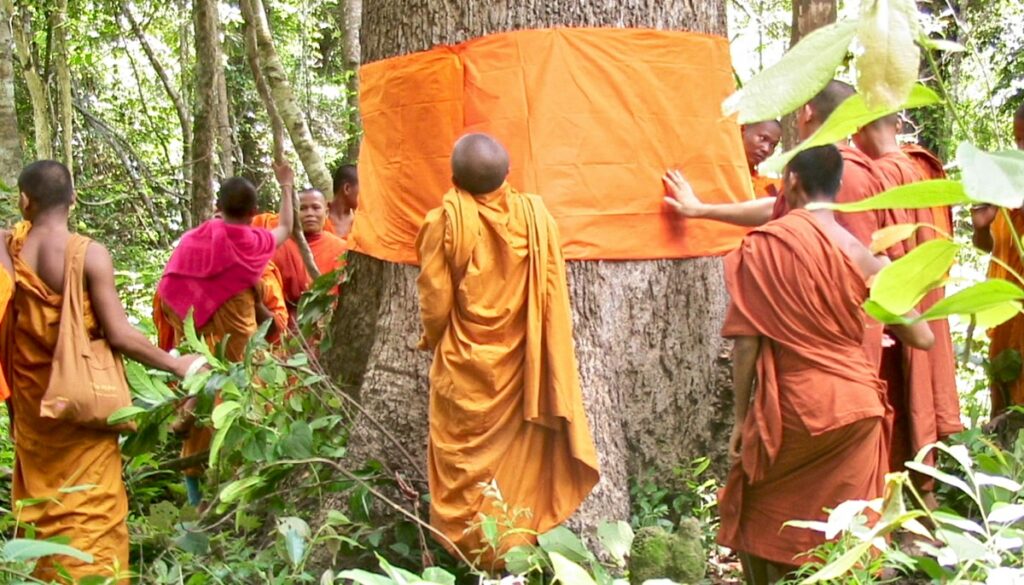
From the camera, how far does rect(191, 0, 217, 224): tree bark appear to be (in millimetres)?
10516

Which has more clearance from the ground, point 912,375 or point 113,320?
point 113,320

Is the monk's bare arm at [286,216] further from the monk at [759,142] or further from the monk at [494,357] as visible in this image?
the monk at [494,357]

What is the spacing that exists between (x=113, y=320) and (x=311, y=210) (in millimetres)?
3364

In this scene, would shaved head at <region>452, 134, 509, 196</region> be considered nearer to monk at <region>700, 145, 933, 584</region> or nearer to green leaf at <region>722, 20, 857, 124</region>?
monk at <region>700, 145, 933, 584</region>

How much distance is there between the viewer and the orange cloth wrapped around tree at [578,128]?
4.74 metres

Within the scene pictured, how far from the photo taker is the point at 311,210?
321 inches

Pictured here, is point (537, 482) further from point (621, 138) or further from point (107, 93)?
point (107, 93)

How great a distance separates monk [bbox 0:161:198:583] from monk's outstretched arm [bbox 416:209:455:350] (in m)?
1.15

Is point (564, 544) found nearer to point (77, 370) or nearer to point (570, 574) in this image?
point (77, 370)

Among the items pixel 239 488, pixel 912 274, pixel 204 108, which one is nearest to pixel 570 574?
pixel 912 274

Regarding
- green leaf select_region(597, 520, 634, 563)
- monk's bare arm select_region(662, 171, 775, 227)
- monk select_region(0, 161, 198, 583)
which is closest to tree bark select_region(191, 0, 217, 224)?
monk select_region(0, 161, 198, 583)

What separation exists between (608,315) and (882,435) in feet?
3.75

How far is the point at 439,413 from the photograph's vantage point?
14.4 feet

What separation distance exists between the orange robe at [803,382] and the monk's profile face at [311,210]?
14.4ft
